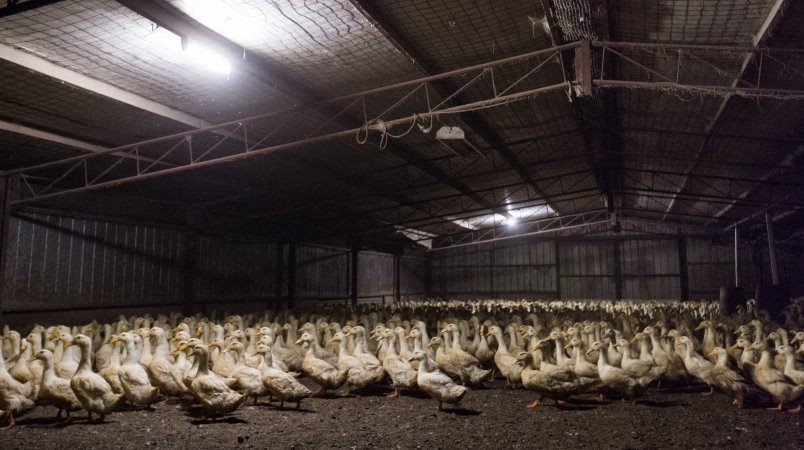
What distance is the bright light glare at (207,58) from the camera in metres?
8.07

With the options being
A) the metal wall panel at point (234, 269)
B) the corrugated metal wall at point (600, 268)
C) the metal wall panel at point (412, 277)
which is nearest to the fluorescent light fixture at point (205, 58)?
the metal wall panel at point (234, 269)

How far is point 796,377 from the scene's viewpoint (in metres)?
8.08

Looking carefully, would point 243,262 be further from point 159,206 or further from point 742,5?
Result: point 742,5

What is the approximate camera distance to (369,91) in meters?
9.76

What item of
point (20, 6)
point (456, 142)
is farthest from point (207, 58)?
point (456, 142)

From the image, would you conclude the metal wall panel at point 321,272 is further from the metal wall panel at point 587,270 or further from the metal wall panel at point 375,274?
the metal wall panel at point 587,270

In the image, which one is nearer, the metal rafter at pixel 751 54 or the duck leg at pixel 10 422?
the duck leg at pixel 10 422

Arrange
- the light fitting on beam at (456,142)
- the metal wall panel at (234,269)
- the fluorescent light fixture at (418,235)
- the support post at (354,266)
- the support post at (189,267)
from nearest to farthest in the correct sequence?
the light fitting on beam at (456,142) < the support post at (189,267) < the metal wall panel at (234,269) < the support post at (354,266) < the fluorescent light fixture at (418,235)

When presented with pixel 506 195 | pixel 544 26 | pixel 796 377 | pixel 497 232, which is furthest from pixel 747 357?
pixel 497 232

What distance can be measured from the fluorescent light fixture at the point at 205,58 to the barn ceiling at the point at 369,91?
4cm

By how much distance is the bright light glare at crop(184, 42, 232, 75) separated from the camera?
26.5 feet

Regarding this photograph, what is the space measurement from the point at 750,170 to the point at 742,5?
1188 centimetres

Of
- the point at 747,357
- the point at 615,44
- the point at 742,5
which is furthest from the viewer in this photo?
the point at 747,357

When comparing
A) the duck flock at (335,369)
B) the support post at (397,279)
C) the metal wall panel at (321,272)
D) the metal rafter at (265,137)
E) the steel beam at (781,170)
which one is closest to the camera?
the duck flock at (335,369)
